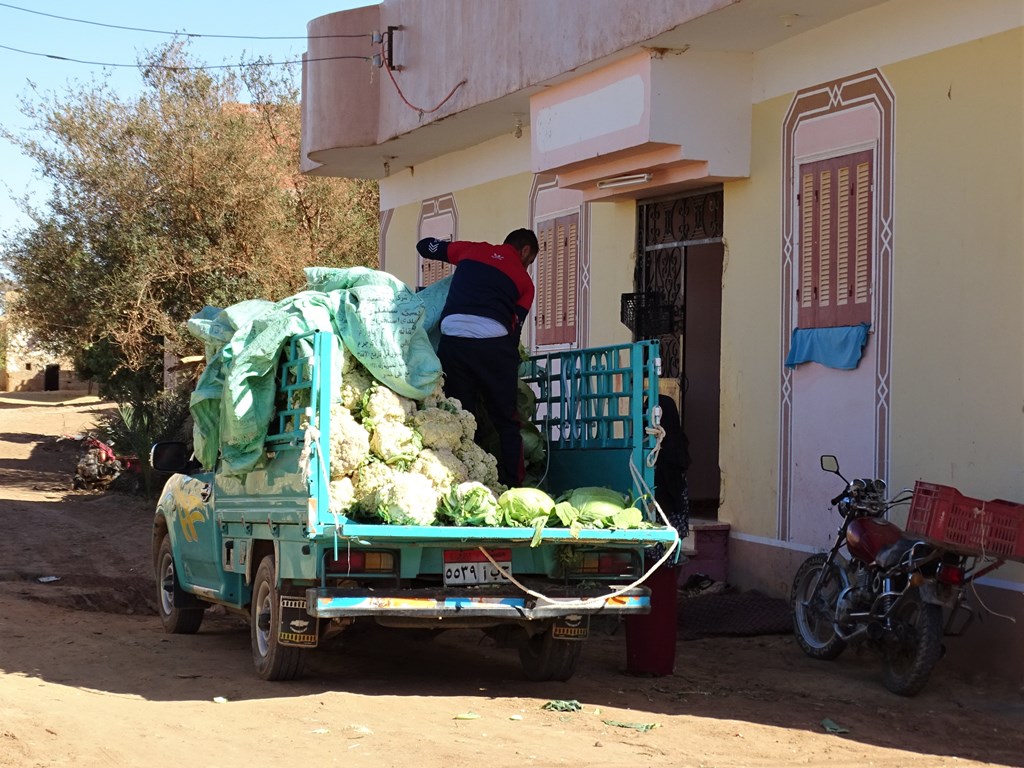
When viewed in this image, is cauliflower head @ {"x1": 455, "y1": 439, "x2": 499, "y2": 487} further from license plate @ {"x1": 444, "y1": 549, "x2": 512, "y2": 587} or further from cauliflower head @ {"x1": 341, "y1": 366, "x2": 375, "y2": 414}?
cauliflower head @ {"x1": 341, "y1": 366, "x2": 375, "y2": 414}

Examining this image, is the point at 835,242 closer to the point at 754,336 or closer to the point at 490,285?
the point at 754,336

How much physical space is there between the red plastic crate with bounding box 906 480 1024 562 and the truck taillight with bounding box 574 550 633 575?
1.67m


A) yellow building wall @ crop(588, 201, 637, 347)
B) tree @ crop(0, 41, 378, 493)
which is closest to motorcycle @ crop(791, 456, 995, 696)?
yellow building wall @ crop(588, 201, 637, 347)

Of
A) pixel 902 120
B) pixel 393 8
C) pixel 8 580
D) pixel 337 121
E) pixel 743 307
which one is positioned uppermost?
pixel 393 8

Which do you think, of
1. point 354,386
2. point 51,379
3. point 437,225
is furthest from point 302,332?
point 51,379

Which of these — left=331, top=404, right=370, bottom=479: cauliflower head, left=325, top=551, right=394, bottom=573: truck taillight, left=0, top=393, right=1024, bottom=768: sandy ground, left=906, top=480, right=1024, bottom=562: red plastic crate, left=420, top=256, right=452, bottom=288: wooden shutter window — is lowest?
left=0, top=393, right=1024, bottom=768: sandy ground

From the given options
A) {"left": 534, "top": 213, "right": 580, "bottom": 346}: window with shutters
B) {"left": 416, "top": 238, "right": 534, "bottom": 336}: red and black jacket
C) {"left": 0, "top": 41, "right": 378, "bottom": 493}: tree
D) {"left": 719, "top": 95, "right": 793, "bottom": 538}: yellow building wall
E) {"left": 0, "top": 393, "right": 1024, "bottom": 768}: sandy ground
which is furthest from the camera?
{"left": 0, "top": 41, "right": 378, "bottom": 493}: tree

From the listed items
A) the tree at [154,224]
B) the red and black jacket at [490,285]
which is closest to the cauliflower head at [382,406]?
the red and black jacket at [490,285]

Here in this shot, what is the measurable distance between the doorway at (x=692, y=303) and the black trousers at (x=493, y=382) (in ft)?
13.0

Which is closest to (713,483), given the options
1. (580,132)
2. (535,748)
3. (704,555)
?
(704,555)

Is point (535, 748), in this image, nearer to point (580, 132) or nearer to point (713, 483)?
point (580, 132)

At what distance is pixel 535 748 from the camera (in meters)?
6.21

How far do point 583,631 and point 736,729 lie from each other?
1139mm

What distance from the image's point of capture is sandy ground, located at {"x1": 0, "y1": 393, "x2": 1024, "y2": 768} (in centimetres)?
611
